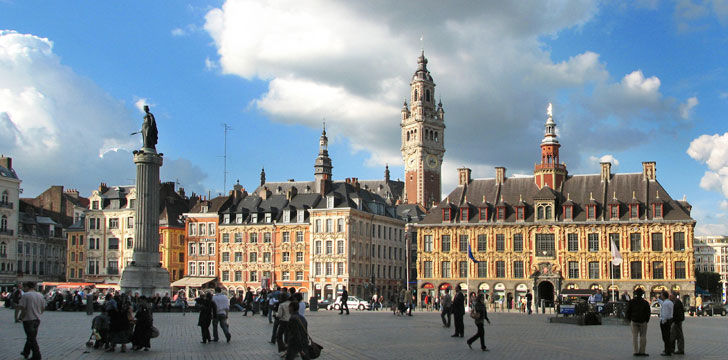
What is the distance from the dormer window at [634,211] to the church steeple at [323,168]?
30375 millimetres

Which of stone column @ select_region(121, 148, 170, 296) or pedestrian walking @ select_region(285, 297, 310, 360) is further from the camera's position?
stone column @ select_region(121, 148, 170, 296)

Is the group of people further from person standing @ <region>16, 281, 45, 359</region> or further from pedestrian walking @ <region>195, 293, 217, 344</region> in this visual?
person standing @ <region>16, 281, 45, 359</region>

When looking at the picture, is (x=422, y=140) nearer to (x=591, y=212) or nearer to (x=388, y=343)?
(x=591, y=212)

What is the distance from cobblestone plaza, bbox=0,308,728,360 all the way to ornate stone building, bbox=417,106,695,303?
125ft

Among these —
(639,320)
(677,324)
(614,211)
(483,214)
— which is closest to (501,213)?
(483,214)

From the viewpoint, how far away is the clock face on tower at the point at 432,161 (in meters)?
142

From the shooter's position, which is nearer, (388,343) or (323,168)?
(388,343)

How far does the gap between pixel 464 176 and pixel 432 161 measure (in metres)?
66.6

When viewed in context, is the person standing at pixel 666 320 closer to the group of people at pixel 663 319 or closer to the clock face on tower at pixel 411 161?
the group of people at pixel 663 319

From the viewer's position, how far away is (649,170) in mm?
69500

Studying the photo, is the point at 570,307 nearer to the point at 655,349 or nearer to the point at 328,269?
the point at 655,349

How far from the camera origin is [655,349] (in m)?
21.6

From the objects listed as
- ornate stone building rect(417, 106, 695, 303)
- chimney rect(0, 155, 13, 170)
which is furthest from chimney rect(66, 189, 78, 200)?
ornate stone building rect(417, 106, 695, 303)

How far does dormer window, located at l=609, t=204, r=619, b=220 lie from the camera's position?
68.2 meters
